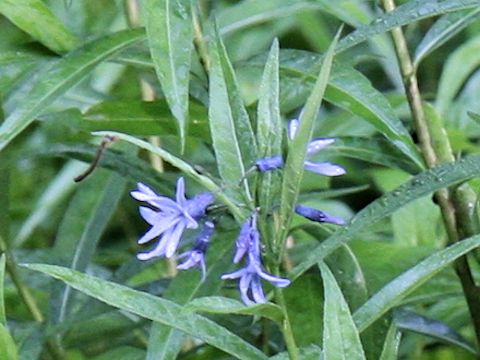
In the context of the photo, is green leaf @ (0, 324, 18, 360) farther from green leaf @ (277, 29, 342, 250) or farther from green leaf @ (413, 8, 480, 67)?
green leaf @ (413, 8, 480, 67)

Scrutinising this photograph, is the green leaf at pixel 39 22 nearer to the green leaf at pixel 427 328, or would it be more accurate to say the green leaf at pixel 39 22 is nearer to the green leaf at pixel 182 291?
the green leaf at pixel 182 291

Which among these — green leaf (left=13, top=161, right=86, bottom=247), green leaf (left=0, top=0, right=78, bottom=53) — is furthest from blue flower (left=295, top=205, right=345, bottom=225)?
green leaf (left=13, top=161, right=86, bottom=247)

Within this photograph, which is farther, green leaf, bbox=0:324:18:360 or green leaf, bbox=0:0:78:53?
green leaf, bbox=0:0:78:53

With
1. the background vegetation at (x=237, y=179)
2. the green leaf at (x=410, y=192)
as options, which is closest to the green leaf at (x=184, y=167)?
the background vegetation at (x=237, y=179)

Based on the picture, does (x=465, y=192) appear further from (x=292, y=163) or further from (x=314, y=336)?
(x=292, y=163)

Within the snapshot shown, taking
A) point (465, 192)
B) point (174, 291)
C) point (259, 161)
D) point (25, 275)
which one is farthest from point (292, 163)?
point (25, 275)

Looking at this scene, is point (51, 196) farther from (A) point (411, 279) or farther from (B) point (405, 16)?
(A) point (411, 279)

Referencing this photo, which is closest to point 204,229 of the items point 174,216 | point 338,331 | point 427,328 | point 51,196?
point 174,216
